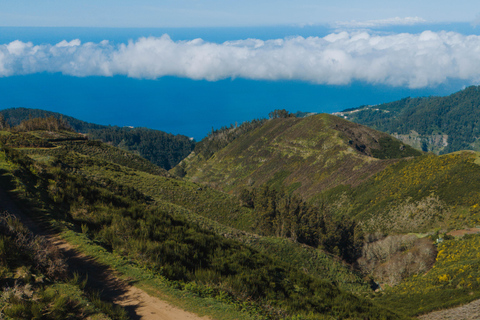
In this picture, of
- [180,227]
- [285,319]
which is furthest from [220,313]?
[180,227]

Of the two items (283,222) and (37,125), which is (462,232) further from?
(37,125)

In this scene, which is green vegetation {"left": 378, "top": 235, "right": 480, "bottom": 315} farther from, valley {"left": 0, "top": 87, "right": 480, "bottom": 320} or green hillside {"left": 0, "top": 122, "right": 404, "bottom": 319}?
green hillside {"left": 0, "top": 122, "right": 404, "bottom": 319}

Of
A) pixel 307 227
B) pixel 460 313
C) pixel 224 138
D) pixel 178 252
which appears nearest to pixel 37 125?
pixel 307 227

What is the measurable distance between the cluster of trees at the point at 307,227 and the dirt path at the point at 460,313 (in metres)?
17.5

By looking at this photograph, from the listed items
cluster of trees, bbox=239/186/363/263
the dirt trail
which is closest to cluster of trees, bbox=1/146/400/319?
the dirt trail

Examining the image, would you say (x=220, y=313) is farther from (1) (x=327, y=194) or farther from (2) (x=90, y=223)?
(1) (x=327, y=194)

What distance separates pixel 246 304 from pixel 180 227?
6480 mm

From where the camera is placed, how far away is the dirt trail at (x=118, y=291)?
8328 mm

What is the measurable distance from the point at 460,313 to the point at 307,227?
21.7 metres

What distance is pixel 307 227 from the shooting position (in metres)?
40.9

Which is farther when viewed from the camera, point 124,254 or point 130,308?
point 124,254

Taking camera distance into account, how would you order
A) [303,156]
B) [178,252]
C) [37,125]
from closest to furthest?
[178,252] → [37,125] → [303,156]

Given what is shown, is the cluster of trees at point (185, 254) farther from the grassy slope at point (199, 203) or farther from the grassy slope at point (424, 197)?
the grassy slope at point (424, 197)

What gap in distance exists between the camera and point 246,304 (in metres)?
9.70
